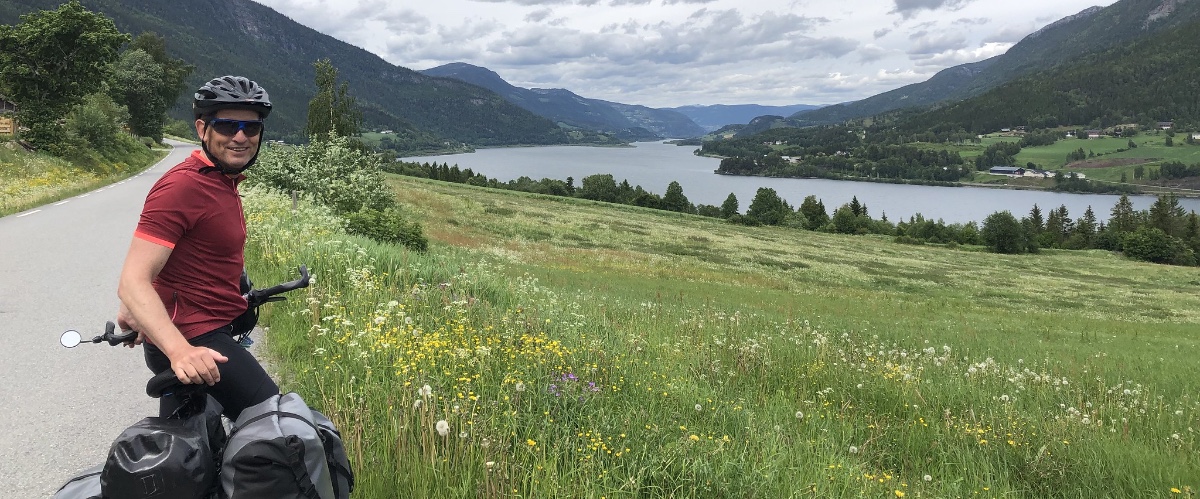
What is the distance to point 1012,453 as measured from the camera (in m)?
6.05

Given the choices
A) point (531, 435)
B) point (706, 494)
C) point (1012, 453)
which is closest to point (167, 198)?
point (531, 435)

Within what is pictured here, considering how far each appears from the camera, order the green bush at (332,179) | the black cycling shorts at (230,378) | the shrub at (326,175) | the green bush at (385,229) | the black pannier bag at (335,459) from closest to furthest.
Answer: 1. the black pannier bag at (335,459)
2. the black cycling shorts at (230,378)
3. the green bush at (385,229)
4. the green bush at (332,179)
5. the shrub at (326,175)

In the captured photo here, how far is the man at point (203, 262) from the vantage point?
246cm

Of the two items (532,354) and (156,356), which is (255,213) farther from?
(156,356)

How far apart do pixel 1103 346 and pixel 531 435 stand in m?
20.1

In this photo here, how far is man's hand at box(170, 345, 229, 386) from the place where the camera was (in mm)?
2439

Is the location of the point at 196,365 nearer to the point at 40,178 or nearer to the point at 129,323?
the point at 129,323

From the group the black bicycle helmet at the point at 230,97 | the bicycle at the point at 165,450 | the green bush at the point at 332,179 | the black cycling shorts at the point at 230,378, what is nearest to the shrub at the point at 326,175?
the green bush at the point at 332,179

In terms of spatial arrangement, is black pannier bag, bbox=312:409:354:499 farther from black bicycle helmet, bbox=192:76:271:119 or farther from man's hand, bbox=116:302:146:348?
black bicycle helmet, bbox=192:76:271:119

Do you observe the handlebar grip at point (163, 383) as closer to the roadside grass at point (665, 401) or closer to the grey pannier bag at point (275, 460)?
the grey pannier bag at point (275, 460)

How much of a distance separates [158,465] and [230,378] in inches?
23.7

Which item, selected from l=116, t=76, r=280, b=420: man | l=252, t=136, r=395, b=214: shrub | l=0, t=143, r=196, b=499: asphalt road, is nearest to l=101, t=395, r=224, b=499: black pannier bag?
l=116, t=76, r=280, b=420: man

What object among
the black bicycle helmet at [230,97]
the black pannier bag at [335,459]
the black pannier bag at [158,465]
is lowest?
the black pannier bag at [335,459]

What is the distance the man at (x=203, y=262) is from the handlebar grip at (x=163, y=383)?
60 mm
